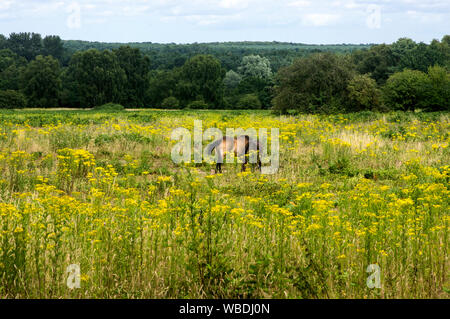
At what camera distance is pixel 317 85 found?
A: 1144 inches

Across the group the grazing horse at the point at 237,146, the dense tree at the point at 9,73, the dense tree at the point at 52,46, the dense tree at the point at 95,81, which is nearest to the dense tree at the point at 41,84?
the dense tree at the point at 95,81

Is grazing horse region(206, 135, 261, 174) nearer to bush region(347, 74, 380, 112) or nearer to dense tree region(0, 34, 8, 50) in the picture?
bush region(347, 74, 380, 112)

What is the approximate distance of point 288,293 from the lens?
3996 millimetres

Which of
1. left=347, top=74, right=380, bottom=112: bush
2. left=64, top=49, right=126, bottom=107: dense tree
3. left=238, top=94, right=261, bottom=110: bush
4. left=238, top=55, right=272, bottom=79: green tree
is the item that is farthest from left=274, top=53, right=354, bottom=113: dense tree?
left=238, top=55, right=272, bottom=79: green tree

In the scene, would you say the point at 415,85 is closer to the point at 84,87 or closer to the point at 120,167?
the point at 120,167

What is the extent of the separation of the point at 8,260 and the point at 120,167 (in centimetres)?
691

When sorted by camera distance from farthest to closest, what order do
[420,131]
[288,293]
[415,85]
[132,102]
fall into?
[132,102]
[415,85]
[420,131]
[288,293]

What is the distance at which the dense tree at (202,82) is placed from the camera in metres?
69.2

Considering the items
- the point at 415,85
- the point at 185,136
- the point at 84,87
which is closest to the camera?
the point at 185,136

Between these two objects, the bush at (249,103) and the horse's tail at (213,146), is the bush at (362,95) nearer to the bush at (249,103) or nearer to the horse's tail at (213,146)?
the horse's tail at (213,146)

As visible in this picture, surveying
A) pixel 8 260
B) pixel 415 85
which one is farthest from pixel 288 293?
pixel 415 85

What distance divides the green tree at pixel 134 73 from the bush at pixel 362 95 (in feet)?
151

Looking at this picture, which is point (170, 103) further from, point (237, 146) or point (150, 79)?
point (237, 146)

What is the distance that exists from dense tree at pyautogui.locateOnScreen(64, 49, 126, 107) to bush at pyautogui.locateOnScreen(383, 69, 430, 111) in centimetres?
4385
